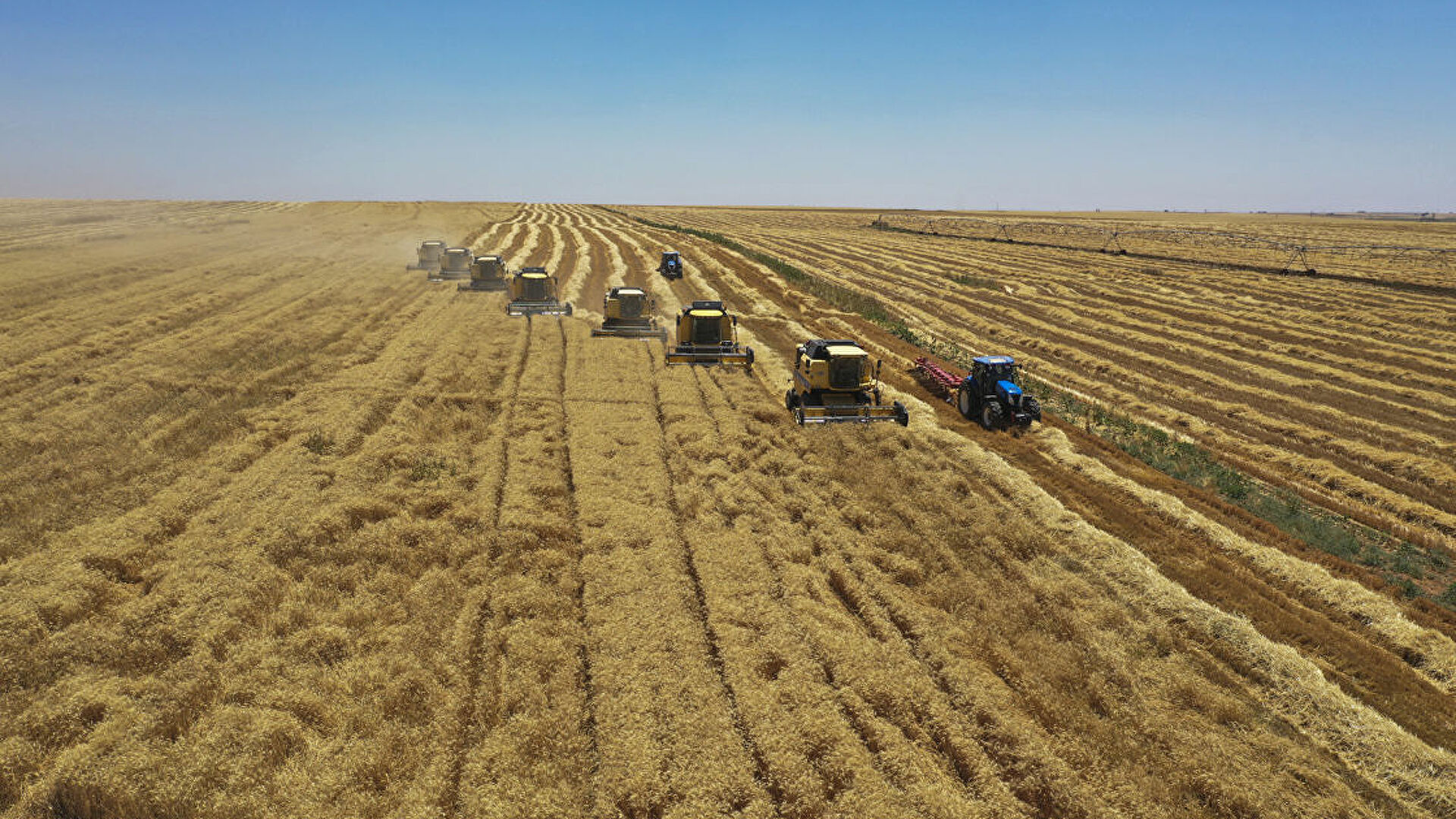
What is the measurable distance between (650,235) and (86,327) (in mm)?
47785

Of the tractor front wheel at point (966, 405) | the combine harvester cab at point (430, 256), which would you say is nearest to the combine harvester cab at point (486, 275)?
the combine harvester cab at point (430, 256)

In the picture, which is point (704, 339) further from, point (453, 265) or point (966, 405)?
point (453, 265)

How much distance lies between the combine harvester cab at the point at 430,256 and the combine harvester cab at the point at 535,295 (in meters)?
14.7

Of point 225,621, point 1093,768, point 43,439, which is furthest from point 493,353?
point 1093,768

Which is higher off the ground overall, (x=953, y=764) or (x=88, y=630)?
(x=88, y=630)

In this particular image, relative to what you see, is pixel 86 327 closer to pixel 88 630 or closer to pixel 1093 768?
pixel 88 630

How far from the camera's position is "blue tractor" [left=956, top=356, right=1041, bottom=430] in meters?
16.9

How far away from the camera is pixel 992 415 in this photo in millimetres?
16922

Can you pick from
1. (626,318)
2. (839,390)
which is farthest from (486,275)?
(839,390)

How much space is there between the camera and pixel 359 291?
32500 mm

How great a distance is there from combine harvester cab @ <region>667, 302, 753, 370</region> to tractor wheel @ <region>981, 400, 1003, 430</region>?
7827mm

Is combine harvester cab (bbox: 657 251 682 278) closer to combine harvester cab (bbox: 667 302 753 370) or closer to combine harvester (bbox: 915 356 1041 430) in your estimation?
combine harvester cab (bbox: 667 302 753 370)

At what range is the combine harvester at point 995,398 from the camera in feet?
55.5

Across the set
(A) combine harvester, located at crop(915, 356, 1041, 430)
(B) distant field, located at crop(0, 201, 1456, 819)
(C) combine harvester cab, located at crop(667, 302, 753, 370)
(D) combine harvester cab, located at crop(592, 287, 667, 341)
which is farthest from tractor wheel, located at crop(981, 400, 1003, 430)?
(D) combine harvester cab, located at crop(592, 287, 667, 341)
